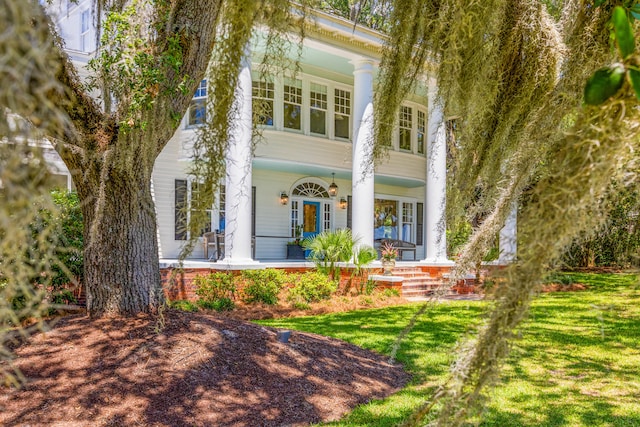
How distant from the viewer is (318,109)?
13805 mm

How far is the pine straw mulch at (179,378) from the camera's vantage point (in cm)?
361

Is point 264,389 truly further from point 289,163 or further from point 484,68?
point 289,163

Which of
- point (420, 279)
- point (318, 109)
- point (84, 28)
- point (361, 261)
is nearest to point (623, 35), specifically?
point (361, 261)

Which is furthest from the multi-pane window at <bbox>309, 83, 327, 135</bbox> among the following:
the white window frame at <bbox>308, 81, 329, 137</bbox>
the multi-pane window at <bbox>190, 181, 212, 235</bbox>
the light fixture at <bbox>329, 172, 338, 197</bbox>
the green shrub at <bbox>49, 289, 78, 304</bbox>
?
the multi-pane window at <bbox>190, 181, 212, 235</bbox>

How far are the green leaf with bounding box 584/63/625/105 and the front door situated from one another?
45.7 ft

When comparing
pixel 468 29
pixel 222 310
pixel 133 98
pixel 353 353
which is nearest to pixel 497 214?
pixel 468 29

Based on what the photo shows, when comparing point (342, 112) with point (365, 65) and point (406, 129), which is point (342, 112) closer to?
point (406, 129)

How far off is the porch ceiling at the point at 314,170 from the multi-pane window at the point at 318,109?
1.12 metres

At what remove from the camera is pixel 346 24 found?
1077 cm

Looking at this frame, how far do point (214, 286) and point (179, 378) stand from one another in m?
5.42

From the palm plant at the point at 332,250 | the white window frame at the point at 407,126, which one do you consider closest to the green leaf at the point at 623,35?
the palm plant at the point at 332,250

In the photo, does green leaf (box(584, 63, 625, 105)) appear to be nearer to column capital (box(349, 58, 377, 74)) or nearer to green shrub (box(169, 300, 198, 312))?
green shrub (box(169, 300, 198, 312))

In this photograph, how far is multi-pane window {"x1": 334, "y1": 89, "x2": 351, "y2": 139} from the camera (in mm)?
14258

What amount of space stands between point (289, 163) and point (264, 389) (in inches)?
356
